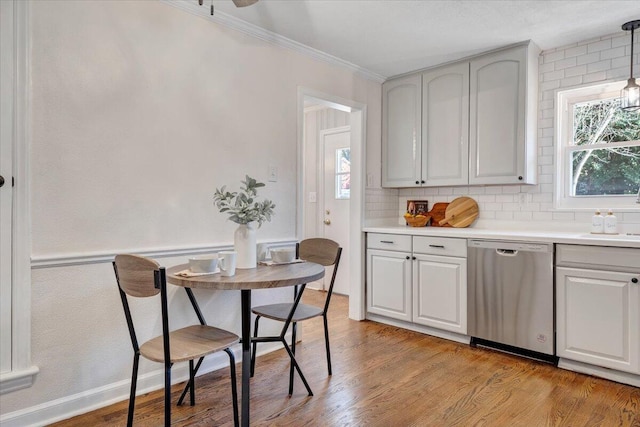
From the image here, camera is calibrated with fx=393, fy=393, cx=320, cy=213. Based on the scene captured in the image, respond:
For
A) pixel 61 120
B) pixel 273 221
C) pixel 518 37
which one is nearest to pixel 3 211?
pixel 61 120

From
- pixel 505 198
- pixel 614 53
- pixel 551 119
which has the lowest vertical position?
pixel 505 198

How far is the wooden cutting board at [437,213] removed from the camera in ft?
12.4

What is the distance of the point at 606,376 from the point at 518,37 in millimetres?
2402

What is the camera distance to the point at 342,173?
473cm

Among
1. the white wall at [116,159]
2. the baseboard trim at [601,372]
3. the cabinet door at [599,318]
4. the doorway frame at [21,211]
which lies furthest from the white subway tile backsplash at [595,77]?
the doorway frame at [21,211]

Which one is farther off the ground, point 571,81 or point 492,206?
point 571,81

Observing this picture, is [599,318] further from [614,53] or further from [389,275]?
[614,53]

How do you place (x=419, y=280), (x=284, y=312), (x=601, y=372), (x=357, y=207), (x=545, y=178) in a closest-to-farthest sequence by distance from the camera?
1. (x=284, y=312)
2. (x=601, y=372)
3. (x=545, y=178)
4. (x=419, y=280)
5. (x=357, y=207)

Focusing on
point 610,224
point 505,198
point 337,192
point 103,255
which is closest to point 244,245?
point 103,255

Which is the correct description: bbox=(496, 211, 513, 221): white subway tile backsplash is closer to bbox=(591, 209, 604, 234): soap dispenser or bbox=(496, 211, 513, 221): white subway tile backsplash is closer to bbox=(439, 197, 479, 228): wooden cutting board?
bbox=(439, 197, 479, 228): wooden cutting board

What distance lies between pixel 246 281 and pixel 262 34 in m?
1.98

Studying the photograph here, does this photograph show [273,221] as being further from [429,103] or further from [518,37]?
[518,37]

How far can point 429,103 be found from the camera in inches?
142

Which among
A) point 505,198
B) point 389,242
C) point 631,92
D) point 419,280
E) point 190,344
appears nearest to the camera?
point 190,344
